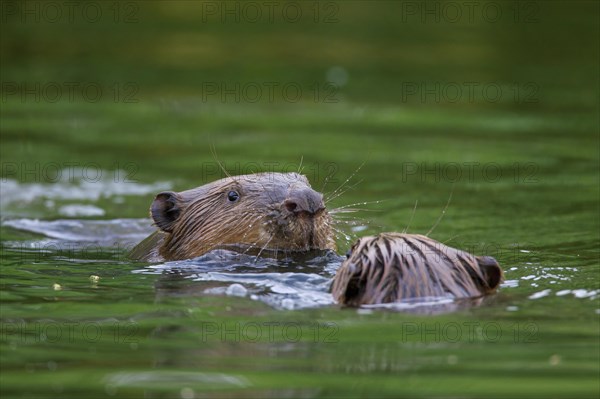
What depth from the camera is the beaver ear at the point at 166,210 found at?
8141 millimetres

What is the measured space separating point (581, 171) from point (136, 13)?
11817 mm

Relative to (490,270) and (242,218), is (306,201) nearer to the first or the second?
(242,218)

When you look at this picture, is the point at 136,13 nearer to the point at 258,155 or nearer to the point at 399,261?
the point at 258,155

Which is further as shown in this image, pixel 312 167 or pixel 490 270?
pixel 312 167

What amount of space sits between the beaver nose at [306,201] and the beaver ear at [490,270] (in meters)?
1.29

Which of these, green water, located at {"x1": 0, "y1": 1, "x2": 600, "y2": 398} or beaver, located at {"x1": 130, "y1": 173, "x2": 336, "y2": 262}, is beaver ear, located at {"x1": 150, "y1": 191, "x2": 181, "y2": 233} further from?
green water, located at {"x1": 0, "y1": 1, "x2": 600, "y2": 398}

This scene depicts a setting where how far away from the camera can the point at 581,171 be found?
38.3 ft

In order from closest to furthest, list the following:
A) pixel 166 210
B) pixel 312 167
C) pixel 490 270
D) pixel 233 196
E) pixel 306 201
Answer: pixel 490 270 → pixel 306 201 → pixel 233 196 → pixel 166 210 → pixel 312 167

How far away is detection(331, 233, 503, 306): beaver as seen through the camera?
237 inches

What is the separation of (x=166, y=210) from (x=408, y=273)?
8.75 feet

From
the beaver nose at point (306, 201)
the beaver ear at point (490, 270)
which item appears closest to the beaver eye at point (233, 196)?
the beaver nose at point (306, 201)

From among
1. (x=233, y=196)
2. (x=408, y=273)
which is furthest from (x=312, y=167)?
Answer: (x=408, y=273)

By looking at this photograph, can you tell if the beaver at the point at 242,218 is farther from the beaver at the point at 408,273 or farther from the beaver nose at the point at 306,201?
the beaver at the point at 408,273

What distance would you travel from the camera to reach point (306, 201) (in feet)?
23.7
